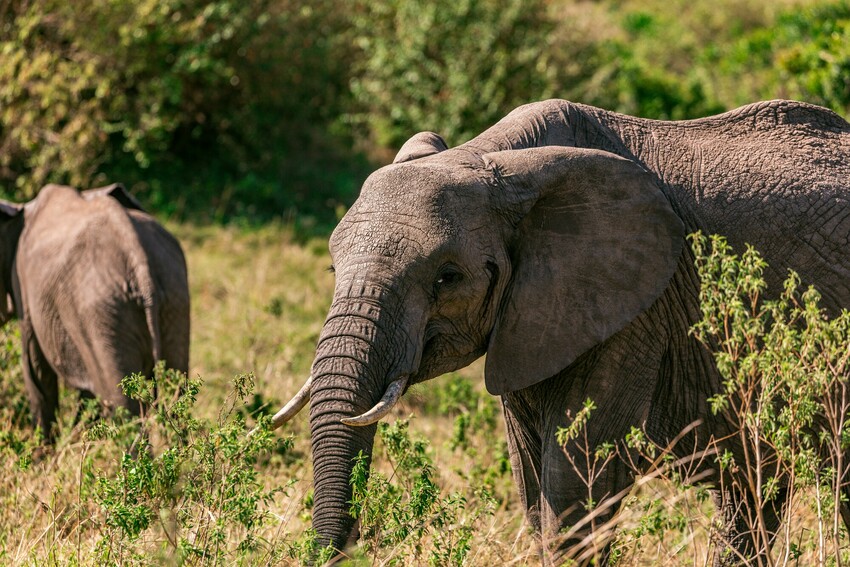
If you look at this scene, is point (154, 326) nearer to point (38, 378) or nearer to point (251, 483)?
point (38, 378)

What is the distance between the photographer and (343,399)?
14.1 feet

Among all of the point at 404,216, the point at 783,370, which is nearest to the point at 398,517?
the point at 404,216

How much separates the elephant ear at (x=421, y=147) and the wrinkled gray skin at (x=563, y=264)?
1cm

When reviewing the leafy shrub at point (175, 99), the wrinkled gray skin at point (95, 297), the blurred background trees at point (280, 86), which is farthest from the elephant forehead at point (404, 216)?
the leafy shrub at point (175, 99)

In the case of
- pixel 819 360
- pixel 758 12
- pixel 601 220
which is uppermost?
pixel 601 220

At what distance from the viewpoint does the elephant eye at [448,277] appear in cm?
457

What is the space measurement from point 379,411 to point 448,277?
64 cm

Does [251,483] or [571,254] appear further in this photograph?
[571,254]

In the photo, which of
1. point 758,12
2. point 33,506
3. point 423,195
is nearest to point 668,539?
point 423,195

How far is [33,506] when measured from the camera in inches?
238

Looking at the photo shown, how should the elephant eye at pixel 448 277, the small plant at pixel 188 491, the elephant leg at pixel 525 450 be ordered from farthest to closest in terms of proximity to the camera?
the elephant leg at pixel 525 450 < the elephant eye at pixel 448 277 < the small plant at pixel 188 491

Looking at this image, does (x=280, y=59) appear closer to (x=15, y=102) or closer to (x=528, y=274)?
(x=15, y=102)

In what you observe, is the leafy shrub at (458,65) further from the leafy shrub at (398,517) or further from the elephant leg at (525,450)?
the leafy shrub at (398,517)

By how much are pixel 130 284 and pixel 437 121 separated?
819 centimetres
